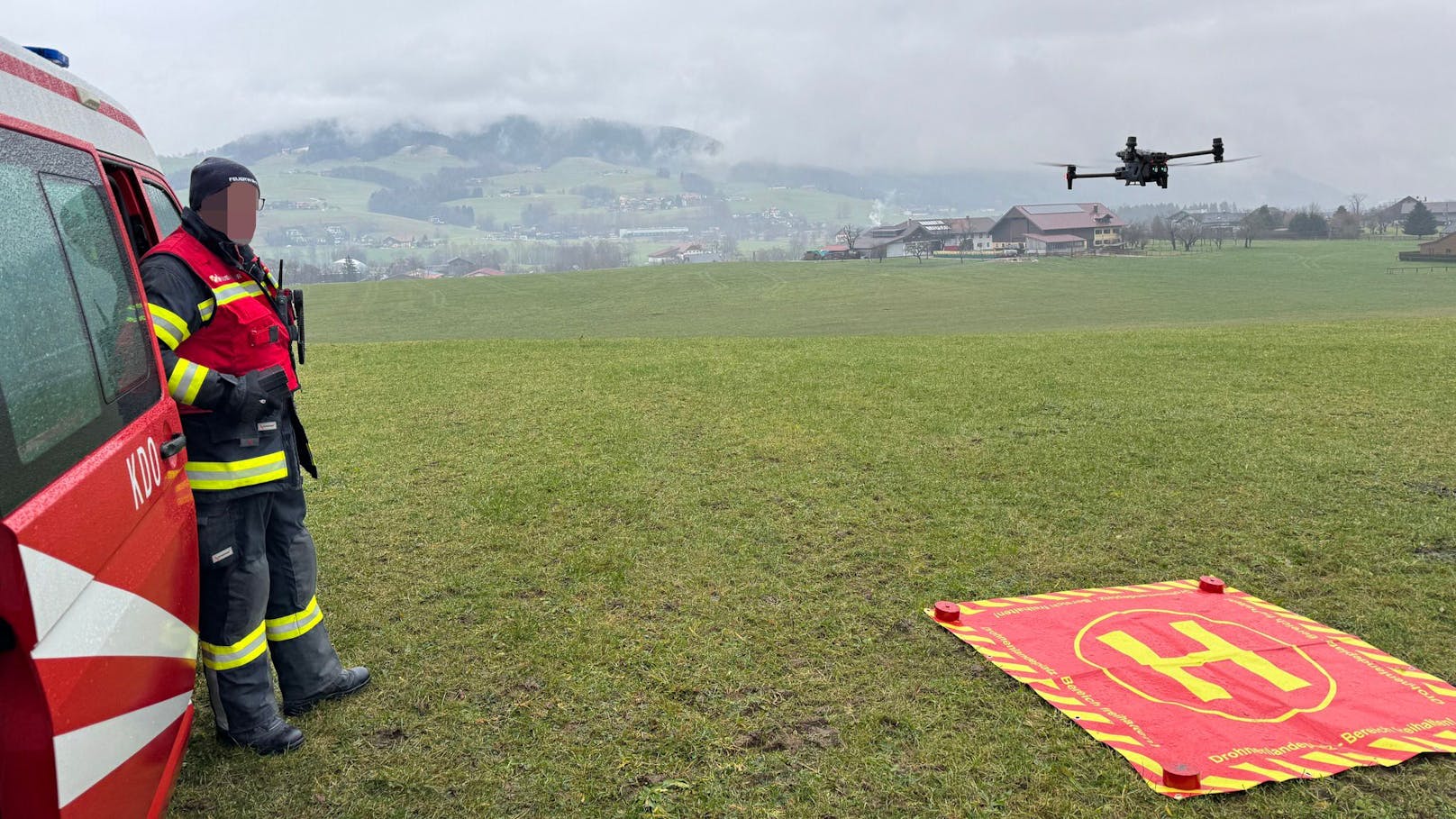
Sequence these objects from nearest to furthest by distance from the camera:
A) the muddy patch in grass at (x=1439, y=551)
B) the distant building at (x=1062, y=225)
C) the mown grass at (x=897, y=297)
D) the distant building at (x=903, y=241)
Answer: the muddy patch in grass at (x=1439, y=551) → the mown grass at (x=897, y=297) → the distant building at (x=1062, y=225) → the distant building at (x=903, y=241)

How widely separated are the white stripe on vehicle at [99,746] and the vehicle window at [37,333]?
61 cm

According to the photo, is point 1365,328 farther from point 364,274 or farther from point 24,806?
point 364,274

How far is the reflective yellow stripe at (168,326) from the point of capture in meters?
3.22

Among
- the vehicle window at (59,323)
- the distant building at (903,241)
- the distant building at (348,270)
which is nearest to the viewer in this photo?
the vehicle window at (59,323)

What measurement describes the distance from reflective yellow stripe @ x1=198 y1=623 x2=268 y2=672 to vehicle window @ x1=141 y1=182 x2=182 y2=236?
6.15 feet

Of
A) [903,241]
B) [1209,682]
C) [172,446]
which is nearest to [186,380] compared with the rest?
[172,446]

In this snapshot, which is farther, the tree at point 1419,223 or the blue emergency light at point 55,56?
the tree at point 1419,223

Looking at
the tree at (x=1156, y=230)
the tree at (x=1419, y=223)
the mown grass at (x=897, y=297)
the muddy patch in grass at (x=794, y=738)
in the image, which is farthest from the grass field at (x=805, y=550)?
the tree at (x=1419, y=223)

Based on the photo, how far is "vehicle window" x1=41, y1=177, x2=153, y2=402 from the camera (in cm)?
251

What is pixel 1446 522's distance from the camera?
6.05 metres

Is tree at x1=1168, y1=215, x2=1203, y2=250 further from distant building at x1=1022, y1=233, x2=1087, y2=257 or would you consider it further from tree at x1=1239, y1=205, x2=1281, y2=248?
distant building at x1=1022, y1=233, x2=1087, y2=257

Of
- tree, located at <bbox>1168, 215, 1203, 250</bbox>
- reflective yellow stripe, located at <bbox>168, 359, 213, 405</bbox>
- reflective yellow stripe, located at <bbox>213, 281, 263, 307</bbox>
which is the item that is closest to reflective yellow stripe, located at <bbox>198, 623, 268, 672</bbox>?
reflective yellow stripe, located at <bbox>168, 359, 213, 405</bbox>

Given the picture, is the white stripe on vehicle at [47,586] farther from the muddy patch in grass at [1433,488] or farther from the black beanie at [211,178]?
the muddy patch in grass at [1433,488]

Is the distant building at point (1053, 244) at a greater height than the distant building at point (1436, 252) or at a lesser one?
greater
